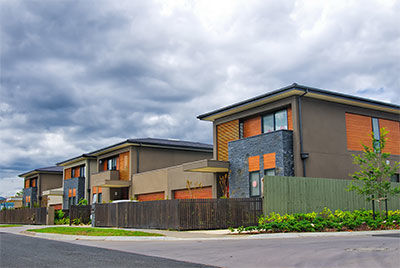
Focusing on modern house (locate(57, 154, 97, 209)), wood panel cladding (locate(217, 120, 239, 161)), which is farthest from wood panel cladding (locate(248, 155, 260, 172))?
modern house (locate(57, 154, 97, 209))

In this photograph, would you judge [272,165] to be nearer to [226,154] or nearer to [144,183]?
[226,154]

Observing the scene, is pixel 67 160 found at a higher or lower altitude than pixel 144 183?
higher

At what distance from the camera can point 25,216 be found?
3866 cm

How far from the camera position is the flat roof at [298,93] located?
23828 millimetres

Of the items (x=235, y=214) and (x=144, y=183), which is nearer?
(x=235, y=214)

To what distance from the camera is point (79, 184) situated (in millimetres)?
47438

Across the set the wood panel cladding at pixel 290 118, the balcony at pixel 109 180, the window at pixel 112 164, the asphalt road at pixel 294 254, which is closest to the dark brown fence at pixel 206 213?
the wood panel cladding at pixel 290 118

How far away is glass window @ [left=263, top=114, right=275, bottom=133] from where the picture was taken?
26144mm

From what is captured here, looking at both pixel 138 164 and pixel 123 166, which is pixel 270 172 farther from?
pixel 123 166

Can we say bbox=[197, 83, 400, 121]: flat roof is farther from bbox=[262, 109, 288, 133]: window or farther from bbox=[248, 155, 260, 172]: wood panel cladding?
bbox=[248, 155, 260, 172]: wood panel cladding

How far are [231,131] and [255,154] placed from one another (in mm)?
3700

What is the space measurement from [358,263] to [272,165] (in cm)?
1474

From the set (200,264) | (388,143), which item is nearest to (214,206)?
(200,264)

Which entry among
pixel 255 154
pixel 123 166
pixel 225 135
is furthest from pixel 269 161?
pixel 123 166
